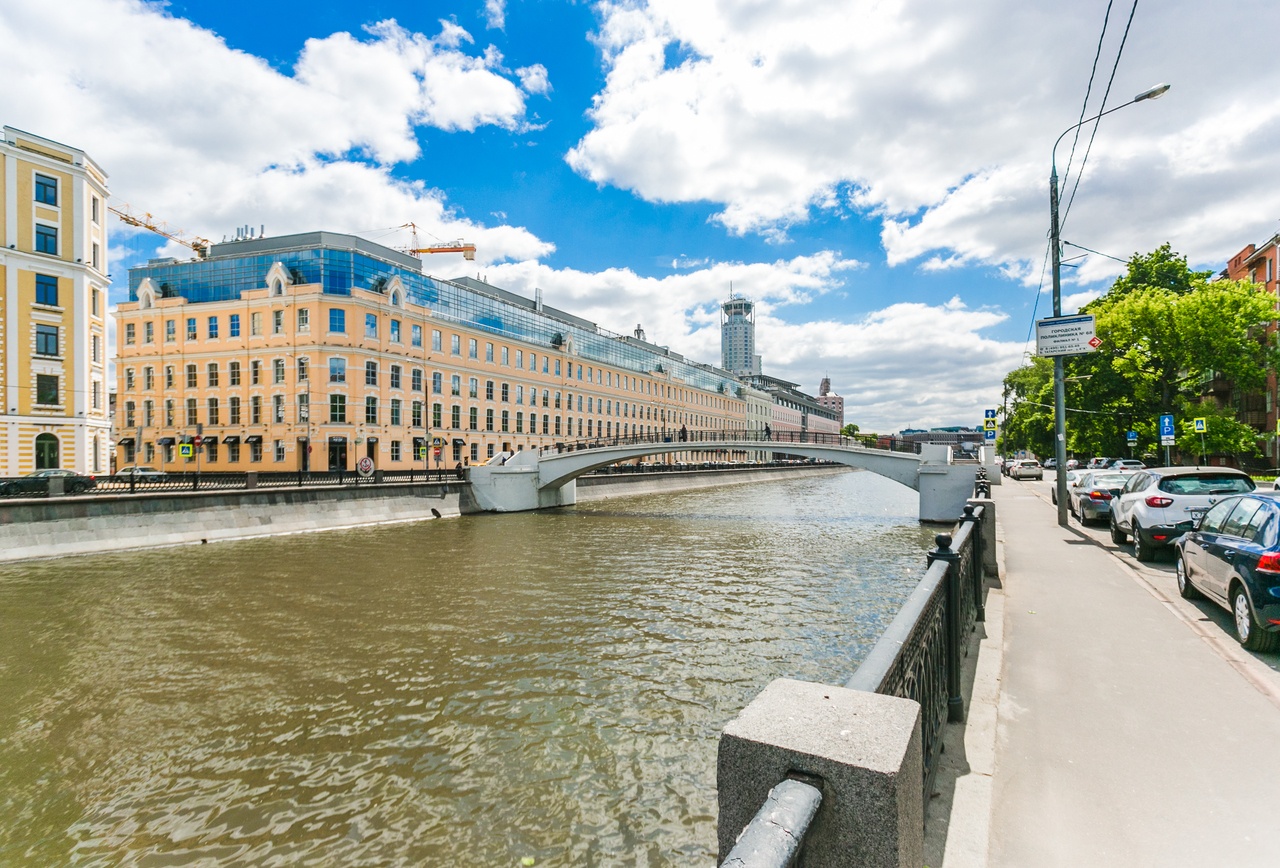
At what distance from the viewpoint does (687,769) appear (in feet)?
21.5

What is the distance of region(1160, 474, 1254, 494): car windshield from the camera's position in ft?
38.2

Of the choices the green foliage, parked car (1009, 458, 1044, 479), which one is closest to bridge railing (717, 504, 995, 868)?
the green foliage

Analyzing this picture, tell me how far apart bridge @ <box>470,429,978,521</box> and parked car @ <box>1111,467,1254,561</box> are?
60.9ft

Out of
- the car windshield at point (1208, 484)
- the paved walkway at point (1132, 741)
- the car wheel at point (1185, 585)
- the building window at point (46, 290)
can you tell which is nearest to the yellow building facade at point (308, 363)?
the building window at point (46, 290)

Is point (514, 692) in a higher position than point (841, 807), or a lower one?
lower

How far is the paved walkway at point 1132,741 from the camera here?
11.2ft

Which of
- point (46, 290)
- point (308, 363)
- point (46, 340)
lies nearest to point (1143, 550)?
point (308, 363)

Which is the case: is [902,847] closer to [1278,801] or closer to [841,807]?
[841,807]

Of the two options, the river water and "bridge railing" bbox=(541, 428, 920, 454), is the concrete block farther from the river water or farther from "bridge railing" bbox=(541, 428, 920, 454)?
"bridge railing" bbox=(541, 428, 920, 454)

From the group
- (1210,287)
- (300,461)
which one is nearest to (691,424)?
(300,461)

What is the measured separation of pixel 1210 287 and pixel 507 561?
35418 mm

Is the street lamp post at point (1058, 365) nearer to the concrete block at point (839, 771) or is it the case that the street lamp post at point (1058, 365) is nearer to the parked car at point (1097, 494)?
the parked car at point (1097, 494)

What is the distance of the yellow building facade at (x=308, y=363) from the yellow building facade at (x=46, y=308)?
21.9 ft

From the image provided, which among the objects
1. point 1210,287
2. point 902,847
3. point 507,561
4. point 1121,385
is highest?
point 1210,287
